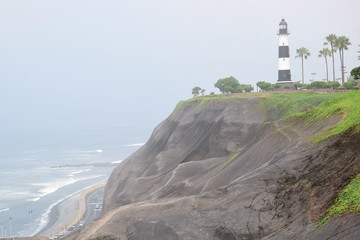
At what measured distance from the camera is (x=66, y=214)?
9425cm

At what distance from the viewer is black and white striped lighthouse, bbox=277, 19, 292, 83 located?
285ft

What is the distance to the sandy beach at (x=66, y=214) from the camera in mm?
82125

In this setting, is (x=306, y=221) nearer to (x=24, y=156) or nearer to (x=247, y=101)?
(x=247, y=101)

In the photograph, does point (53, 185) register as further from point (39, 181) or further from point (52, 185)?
point (39, 181)

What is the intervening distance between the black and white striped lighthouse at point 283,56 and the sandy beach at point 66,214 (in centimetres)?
4629

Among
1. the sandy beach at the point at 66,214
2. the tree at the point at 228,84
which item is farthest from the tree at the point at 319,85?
the sandy beach at the point at 66,214

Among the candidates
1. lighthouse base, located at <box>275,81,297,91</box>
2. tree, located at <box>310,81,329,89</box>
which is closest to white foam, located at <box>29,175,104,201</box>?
lighthouse base, located at <box>275,81,297,91</box>

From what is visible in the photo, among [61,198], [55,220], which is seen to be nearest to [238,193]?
[55,220]

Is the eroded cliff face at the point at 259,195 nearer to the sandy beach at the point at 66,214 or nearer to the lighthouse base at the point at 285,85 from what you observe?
the sandy beach at the point at 66,214

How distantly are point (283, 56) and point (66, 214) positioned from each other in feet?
172

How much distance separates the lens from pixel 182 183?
40750 mm

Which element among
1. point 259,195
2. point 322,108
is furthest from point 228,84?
point 259,195

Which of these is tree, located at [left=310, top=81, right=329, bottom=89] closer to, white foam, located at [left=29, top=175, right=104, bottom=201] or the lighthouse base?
the lighthouse base

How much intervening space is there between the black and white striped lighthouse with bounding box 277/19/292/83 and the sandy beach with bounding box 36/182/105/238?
46288 mm
